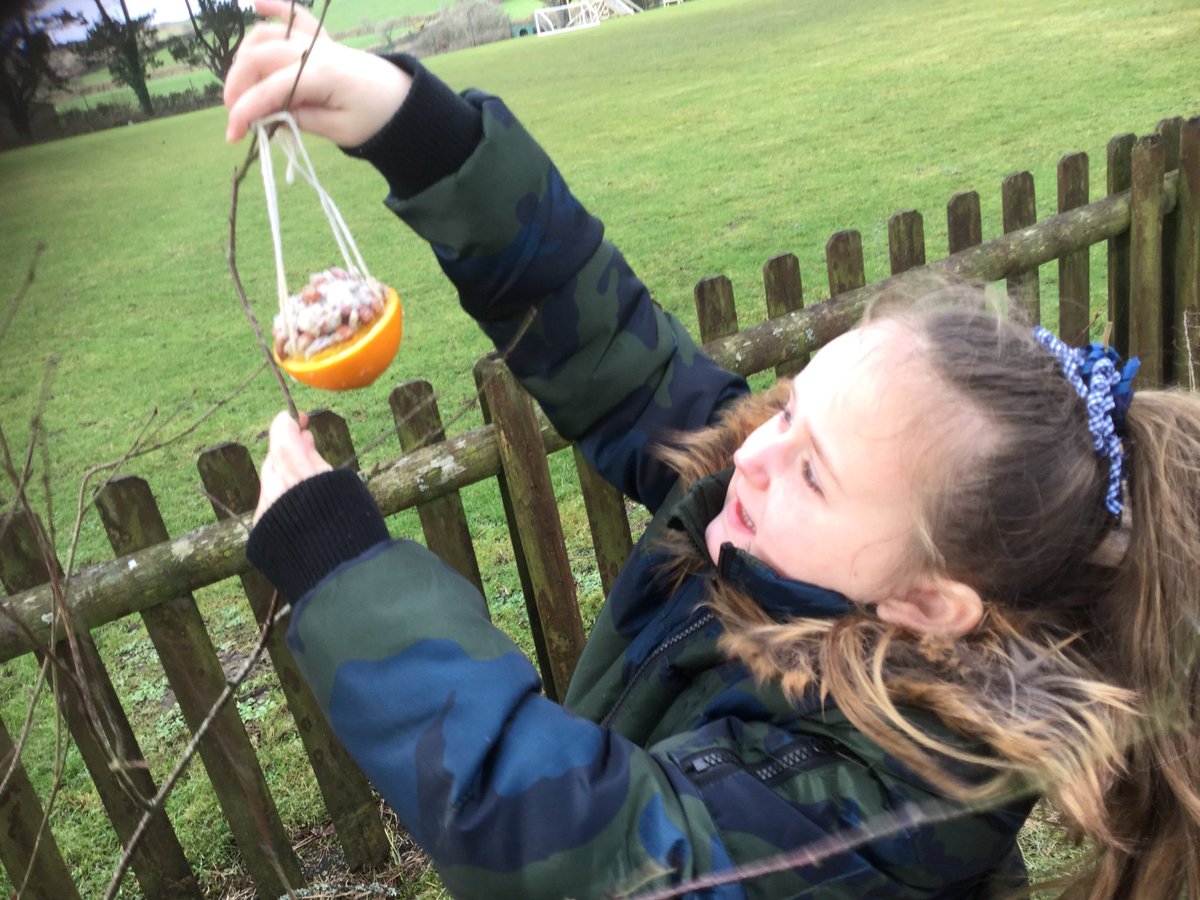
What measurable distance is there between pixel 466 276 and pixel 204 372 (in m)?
4.29

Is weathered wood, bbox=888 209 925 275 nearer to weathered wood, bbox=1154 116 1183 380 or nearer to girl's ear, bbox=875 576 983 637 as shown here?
weathered wood, bbox=1154 116 1183 380

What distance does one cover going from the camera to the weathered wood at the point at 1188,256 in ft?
10.5

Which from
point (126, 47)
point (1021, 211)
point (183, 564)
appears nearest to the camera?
point (126, 47)

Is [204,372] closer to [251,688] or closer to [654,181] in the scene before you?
[251,688]

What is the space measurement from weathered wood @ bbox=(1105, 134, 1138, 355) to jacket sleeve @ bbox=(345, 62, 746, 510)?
2.42m

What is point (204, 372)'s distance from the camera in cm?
503

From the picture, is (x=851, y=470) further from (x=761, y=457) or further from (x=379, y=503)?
(x=379, y=503)

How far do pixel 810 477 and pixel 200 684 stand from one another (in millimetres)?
1356

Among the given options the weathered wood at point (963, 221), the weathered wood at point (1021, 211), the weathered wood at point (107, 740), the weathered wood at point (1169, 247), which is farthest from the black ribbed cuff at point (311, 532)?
the weathered wood at point (1169, 247)

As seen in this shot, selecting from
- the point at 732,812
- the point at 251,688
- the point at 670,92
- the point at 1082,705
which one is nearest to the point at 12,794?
the point at 251,688

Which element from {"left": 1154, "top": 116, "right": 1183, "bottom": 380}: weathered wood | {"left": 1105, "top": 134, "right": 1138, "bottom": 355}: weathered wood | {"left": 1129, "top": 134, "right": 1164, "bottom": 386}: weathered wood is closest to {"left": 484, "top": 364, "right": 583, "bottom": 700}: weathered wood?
{"left": 1105, "top": 134, "right": 1138, "bottom": 355}: weathered wood

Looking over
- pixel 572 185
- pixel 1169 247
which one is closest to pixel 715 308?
pixel 1169 247

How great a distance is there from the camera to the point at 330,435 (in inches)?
68.6

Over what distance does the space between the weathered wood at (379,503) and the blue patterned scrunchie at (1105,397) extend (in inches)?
21.2
